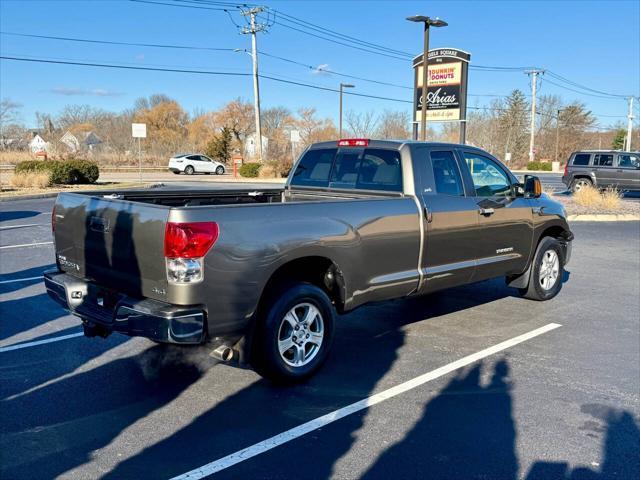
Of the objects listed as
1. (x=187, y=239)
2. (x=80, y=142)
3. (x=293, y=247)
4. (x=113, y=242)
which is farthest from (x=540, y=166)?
(x=187, y=239)

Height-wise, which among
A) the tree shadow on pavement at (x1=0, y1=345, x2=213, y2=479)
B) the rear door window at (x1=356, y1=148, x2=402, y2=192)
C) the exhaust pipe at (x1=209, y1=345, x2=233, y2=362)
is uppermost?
the rear door window at (x1=356, y1=148, x2=402, y2=192)

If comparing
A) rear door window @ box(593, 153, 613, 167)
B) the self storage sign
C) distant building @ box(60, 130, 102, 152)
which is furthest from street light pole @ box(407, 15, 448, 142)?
distant building @ box(60, 130, 102, 152)

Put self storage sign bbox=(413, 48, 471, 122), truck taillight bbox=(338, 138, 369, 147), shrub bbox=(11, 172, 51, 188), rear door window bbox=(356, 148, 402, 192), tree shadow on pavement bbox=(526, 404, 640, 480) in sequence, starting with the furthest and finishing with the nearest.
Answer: shrub bbox=(11, 172, 51, 188) → self storage sign bbox=(413, 48, 471, 122) → truck taillight bbox=(338, 138, 369, 147) → rear door window bbox=(356, 148, 402, 192) → tree shadow on pavement bbox=(526, 404, 640, 480)

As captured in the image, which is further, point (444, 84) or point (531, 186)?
point (444, 84)

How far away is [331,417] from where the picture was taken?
13.0 ft

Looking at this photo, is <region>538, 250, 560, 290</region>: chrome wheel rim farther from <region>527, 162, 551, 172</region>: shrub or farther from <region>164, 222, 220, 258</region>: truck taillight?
<region>527, 162, 551, 172</region>: shrub

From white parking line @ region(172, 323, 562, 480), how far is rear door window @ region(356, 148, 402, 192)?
5.54 ft

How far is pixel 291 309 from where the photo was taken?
443cm

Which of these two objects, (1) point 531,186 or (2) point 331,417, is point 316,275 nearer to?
(2) point 331,417

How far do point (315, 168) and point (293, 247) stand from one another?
2070mm

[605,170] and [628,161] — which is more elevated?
[628,161]

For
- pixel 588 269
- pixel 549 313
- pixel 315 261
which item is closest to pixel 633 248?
pixel 588 269

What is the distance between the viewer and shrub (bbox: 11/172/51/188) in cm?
2466

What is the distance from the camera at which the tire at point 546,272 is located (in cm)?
707
